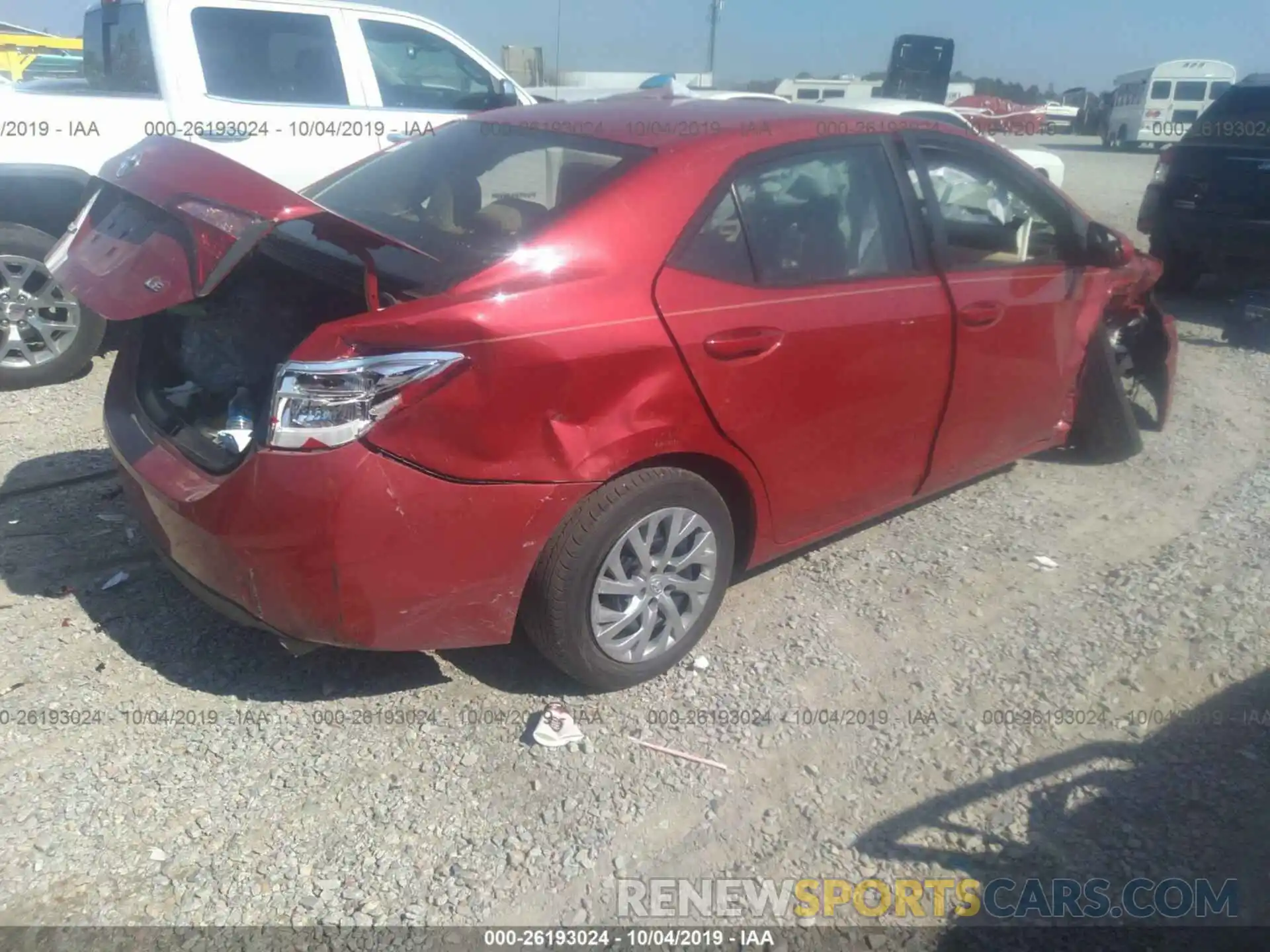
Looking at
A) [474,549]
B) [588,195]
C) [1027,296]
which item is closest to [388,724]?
[474,549]

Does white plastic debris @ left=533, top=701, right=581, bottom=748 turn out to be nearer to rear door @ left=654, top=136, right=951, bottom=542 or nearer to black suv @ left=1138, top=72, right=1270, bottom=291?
rear door @ left=654, top=136, right=951, bottom=542

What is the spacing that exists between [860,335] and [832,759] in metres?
1.34

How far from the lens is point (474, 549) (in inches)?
103

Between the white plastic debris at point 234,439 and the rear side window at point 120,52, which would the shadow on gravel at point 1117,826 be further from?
the rear side window at point 120,52

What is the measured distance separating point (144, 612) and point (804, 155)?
268cm

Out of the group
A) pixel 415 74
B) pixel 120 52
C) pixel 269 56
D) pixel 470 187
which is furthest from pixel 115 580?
pixel 415 74

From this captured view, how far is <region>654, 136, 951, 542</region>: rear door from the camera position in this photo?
293cm

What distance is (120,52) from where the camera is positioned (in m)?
6.08

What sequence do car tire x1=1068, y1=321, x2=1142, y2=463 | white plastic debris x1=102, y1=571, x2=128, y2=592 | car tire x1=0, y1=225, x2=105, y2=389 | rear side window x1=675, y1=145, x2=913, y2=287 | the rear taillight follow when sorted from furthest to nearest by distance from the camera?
car tire x1=0, y1=225, x2=105, y2=389
car tire x1=1068, y1=321, x2=1142, y2=463
white plastic debris x1=102, y1=571, x2=128, y2=592
rear side window x1=675, y1=145, x2=913, y2=287
the rear taillight

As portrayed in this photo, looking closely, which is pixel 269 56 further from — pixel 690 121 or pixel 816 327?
pixel 816 327

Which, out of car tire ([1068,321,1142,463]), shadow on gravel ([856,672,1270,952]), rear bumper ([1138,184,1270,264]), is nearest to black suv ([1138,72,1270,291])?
rear bumper ([1138,184,1270,264])

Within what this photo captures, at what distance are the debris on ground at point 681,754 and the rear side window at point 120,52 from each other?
4.89m

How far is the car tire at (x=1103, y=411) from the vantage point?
4.62m

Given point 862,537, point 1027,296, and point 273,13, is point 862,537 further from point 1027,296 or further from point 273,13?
point 273,13
